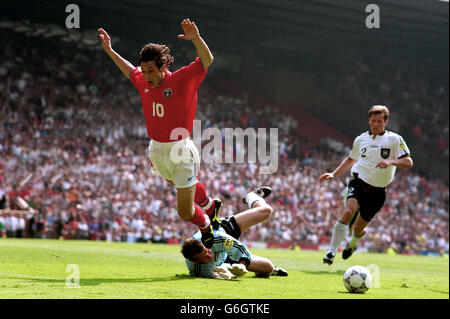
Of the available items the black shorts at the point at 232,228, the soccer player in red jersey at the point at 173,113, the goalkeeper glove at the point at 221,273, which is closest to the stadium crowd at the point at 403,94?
the black shorts at the point at 232,228

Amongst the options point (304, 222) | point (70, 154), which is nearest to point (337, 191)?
point (304, 222)

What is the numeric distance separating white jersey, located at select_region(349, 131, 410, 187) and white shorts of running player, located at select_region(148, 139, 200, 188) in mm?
3634

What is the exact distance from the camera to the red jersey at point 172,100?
7539 mm

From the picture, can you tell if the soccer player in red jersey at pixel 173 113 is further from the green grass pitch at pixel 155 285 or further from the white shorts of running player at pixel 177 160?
the green grass pitch at pixel 155 285

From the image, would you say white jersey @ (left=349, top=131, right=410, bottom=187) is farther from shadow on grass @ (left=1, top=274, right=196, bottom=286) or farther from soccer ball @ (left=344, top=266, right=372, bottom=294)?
shadow on grass @ (left=1, top=274, right=196, bottom=286)

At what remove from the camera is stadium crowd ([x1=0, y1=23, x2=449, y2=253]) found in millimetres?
22578

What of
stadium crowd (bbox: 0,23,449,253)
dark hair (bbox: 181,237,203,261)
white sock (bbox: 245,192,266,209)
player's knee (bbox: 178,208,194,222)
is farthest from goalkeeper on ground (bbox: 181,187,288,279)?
stadium crowd (bbox: 0,23,449,253)

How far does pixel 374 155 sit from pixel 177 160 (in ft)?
12.9

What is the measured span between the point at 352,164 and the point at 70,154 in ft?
51.3


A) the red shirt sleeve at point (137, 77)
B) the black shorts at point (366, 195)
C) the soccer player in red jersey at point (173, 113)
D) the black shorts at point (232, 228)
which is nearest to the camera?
the soccer player in red jersey at point (173, 113)

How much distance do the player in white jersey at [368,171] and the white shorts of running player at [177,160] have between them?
301 cm

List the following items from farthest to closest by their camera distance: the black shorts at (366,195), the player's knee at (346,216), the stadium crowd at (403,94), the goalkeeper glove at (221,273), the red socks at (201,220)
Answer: the stadium crowd at (403,94) → the black shorts at (366,195) → the player's knee at (346,216) → the goalkeeper glove at (221,273) → the red socks at (201,220)

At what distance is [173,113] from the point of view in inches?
299
